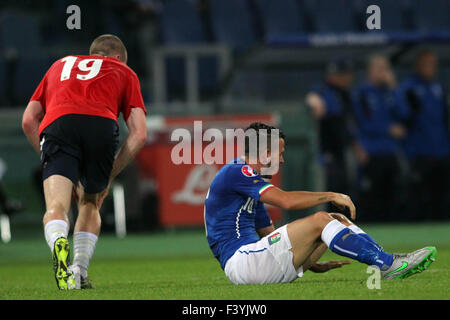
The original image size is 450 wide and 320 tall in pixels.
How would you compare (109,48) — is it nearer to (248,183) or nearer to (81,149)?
(81,149)

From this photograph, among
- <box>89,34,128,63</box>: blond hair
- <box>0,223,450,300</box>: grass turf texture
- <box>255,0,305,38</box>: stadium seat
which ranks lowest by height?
<box>0,223,450,300</box>: grass turf texture

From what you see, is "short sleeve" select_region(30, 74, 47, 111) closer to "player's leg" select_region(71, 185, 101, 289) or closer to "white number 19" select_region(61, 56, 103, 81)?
"white number 19" select_region(61, 56, 103, 81)

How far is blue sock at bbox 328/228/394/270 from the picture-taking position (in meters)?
5.24

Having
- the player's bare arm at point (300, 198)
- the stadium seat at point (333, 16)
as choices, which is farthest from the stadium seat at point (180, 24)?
the player's bare arm at point (300, 198)

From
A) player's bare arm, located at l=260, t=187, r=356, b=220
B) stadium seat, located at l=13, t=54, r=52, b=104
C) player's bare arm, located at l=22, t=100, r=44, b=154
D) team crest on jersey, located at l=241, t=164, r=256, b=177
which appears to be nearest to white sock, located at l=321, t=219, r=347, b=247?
player's bare arm, located at l=260, t=187, r=356, b=220

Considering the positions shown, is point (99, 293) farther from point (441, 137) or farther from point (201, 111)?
point (441, 137)

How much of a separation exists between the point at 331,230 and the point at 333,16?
395 inches

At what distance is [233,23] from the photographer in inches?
597

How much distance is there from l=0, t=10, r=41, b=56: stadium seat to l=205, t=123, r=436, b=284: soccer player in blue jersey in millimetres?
10054

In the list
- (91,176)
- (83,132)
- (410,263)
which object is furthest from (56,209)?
(410,263)

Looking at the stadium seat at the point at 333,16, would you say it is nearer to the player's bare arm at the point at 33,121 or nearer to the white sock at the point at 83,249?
the player's bare arm at the point at 33,121

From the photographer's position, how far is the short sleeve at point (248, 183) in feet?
17.8

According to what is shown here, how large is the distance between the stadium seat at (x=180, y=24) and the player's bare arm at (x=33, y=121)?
8.46 metres

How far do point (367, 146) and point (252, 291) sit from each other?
23.5ft
